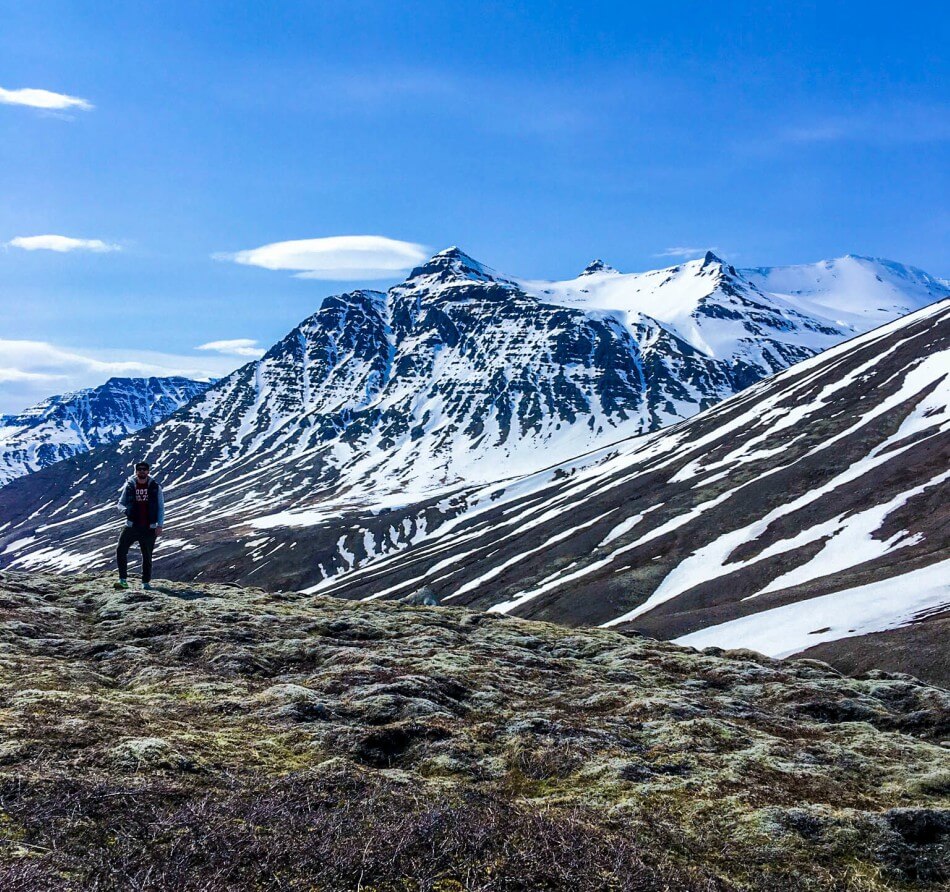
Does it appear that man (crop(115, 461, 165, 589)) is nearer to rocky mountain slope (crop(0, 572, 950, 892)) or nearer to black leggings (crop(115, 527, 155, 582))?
black leggings (crop(115, 527, 155, 582))

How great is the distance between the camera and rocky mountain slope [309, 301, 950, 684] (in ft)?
153

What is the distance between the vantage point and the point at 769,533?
83.2m

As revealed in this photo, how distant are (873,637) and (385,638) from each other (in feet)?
99.0

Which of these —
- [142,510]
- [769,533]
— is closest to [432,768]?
[142,510]

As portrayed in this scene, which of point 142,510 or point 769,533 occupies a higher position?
point 142,510

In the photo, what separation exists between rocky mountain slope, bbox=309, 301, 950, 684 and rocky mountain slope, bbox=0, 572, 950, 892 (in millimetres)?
22959

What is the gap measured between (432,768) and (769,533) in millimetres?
81452

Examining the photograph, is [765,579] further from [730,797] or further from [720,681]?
[730,797]

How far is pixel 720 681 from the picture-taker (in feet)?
64.2

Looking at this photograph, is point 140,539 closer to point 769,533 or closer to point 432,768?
point 432,768

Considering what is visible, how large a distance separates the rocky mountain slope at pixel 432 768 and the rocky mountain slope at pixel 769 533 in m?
23.0

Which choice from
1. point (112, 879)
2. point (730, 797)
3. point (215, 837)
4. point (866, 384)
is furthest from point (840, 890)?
point (866, 384)

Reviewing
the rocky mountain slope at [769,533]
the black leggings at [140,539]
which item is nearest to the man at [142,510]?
the black leggings at [140,539]

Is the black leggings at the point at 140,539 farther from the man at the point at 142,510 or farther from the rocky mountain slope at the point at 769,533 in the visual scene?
the rocky mountain slope at the point at 769,533
